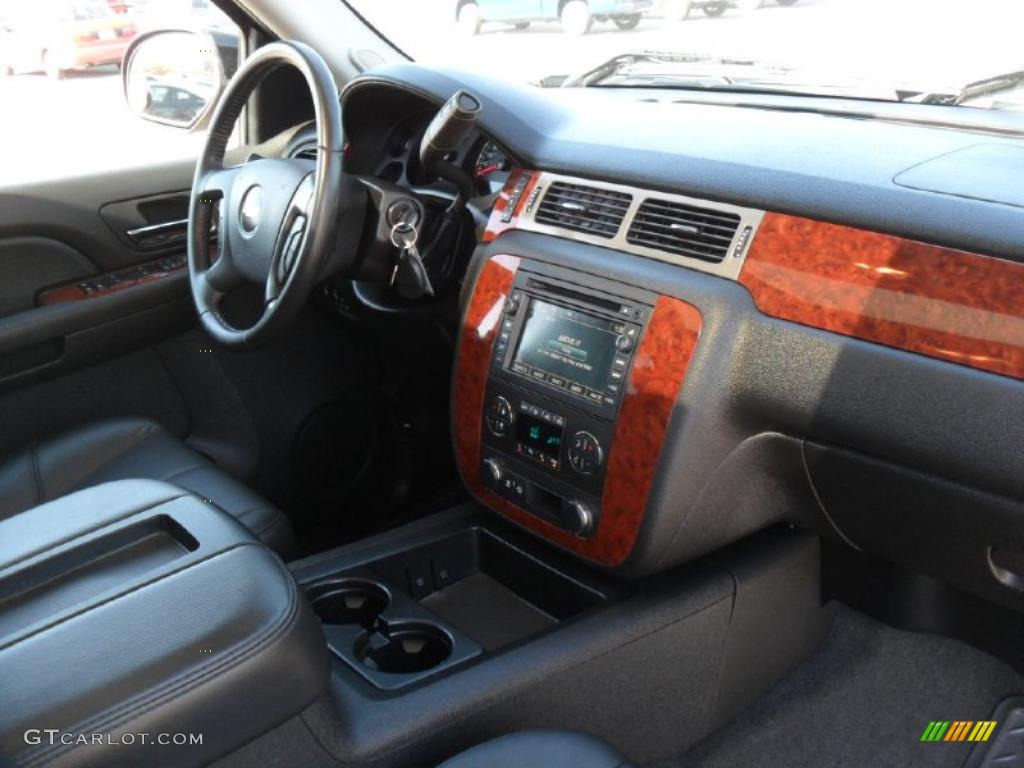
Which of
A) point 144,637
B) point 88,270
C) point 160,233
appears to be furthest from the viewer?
point 160,233

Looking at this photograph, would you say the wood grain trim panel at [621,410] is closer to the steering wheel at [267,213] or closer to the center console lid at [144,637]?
the steering wheel at [267,213]

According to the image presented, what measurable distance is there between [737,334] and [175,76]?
5.55 feet

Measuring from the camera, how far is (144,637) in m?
1.04

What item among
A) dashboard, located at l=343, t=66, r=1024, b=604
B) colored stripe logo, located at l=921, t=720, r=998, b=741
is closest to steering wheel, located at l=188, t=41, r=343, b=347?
dashboard, located at l=343, t=66, r=1024, b=604

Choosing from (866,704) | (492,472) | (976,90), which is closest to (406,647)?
(492,472)

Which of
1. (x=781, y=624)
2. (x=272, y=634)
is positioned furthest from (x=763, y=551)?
(x=272, y=634)

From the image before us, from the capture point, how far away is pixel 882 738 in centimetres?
185

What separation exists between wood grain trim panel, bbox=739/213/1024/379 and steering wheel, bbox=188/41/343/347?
0.63 metres

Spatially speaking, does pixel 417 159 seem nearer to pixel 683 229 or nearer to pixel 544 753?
pixel 683 229


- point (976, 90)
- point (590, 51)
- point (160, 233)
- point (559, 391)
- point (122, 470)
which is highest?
point (976, 90)

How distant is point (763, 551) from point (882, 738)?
0.48m

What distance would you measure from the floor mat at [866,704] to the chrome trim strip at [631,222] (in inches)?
33.2

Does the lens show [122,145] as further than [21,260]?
Yes

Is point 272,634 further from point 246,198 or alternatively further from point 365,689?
point 246,198
